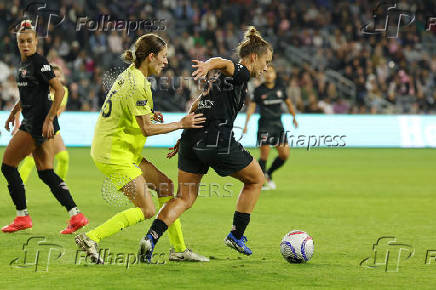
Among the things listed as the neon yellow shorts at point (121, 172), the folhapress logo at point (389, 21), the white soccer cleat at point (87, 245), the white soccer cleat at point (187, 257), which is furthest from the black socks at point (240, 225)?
the folhapress logo at point (389, 21)

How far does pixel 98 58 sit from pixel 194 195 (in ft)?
64.2

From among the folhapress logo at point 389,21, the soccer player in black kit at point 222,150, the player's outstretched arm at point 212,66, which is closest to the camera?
the player's outstretched arm at point 212,66

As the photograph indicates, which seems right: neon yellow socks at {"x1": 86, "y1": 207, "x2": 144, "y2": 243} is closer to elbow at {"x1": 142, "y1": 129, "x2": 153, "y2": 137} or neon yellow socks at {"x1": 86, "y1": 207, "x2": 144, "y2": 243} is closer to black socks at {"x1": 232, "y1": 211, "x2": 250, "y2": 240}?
elbow at {"x1": 142, "y1": 129, "x2": 153, "y2": 137}

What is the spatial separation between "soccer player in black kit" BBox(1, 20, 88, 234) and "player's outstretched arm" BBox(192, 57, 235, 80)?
7.68 feet

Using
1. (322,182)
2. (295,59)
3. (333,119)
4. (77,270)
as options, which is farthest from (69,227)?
(295,59)

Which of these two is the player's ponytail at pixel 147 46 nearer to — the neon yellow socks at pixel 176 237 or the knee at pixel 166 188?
the knee at pixel 166 188

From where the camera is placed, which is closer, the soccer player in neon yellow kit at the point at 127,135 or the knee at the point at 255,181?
the soccer player in neon yellow kit at the point at 127,135

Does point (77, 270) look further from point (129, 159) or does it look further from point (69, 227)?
point (69, 227)

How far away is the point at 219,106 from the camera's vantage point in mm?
6973

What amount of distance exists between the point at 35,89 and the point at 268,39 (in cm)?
2137

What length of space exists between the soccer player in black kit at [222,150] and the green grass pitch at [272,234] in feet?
1.30

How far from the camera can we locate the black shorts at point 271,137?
13.7 meters

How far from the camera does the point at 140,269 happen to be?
648 centimetres

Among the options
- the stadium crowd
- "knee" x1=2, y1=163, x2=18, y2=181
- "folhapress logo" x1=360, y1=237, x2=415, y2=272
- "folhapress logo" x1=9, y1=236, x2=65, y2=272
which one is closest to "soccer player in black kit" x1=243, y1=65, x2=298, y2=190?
"folhapress logo" x1=360, y1=237, x2=415, y2=272
